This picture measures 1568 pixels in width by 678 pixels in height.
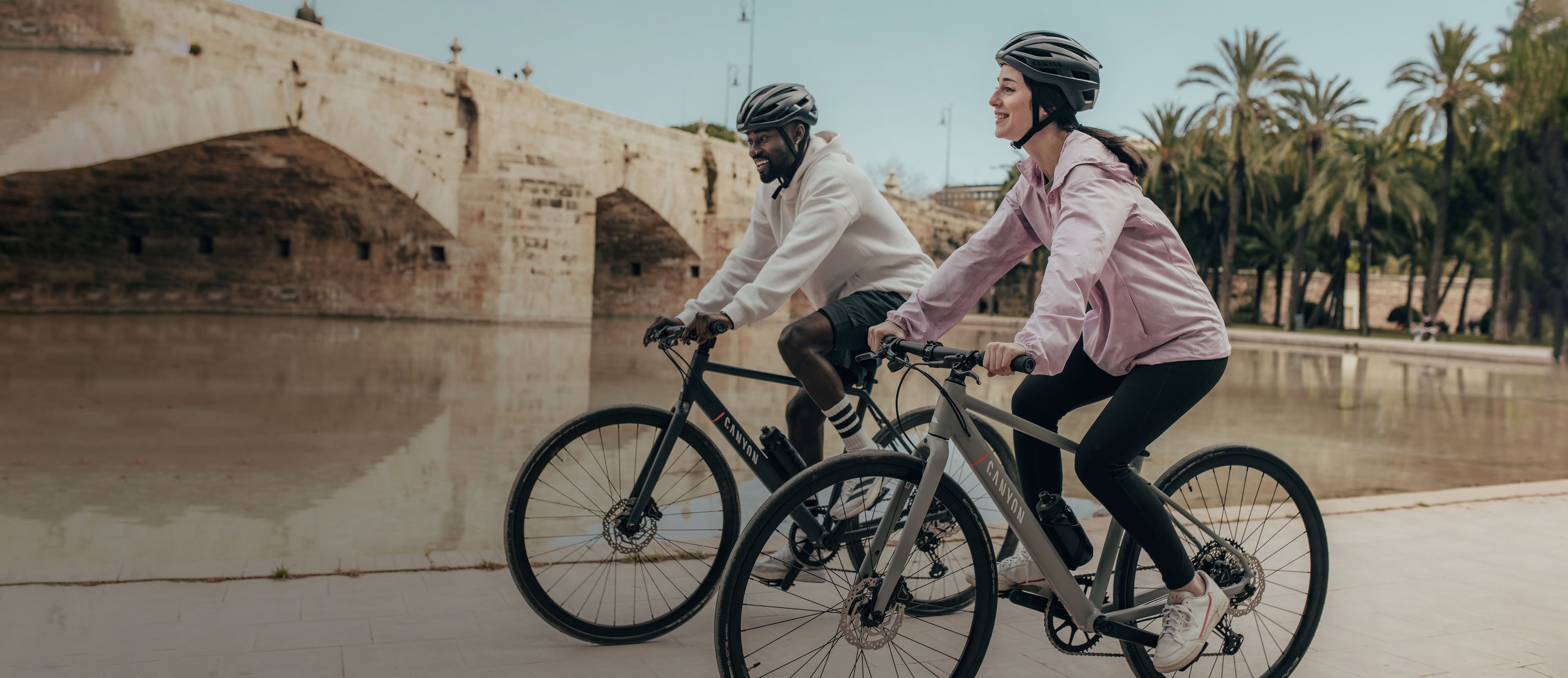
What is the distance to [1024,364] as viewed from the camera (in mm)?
2049

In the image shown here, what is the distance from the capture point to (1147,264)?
7.78ft

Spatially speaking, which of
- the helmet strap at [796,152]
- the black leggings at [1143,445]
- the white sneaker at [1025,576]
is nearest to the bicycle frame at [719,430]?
the helmet strap at [796,152]

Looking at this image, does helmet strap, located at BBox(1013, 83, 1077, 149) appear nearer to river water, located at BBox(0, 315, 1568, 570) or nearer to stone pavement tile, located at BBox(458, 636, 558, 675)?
stone pavement tile, located at BBox(458, 636, 558, 675)

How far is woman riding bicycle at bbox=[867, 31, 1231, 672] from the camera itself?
7.52 ft

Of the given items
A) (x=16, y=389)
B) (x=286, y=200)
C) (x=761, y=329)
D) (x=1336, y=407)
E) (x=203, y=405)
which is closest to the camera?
(x=203, y=405)

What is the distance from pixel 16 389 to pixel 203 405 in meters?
1.97

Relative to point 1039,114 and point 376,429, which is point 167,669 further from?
point 376,429

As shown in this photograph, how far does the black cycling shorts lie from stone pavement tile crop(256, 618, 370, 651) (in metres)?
1.45

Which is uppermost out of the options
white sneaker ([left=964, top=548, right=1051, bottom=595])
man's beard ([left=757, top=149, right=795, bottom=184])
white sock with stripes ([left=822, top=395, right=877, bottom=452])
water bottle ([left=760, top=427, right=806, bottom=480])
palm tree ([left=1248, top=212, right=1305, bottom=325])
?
palm tree ([left=1248, top=212, right=1305, bottom=325])

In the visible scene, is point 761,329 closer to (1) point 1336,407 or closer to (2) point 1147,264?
(1) point 1336,407

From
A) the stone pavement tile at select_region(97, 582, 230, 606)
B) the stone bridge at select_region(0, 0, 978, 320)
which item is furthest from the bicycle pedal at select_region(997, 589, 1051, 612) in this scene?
the stone bridge at select_region(0, 0, 978, 320)

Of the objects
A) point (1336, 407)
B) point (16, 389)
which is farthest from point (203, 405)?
point (1336, 407)

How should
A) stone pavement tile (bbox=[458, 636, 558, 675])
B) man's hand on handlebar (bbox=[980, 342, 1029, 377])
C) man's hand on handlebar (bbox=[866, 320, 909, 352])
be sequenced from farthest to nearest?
stone pavement tile (bbox=[458, 636, 558, 675]) → man's hand on handlebar (bbox=[866, 320, 909, 352]) → man's hand on handlebar (bbox=[980, 342, 1029, 377])

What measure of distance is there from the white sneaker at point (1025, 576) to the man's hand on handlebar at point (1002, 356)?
61 cm
